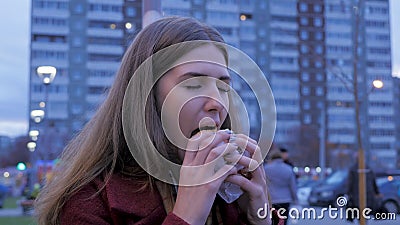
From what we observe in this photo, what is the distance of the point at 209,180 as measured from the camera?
2.98 ft

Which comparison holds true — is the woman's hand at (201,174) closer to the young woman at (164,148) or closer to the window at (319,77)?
the young woman at (164,148)

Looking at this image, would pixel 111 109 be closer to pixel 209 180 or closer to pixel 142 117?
pixel 142 117

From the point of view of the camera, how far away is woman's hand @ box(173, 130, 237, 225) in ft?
2.95

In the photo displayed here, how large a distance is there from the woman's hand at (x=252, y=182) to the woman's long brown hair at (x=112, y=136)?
7.0 inches

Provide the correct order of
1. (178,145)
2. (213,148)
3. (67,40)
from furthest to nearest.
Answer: (67,40) → (178,145) → (213,148)

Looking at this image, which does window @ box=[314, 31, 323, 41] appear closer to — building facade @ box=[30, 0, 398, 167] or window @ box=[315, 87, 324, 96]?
building facade @ box=[30, 0, 398, 167]

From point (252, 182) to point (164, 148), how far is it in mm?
183

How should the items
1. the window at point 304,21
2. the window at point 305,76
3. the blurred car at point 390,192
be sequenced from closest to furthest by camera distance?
the blurred car at point 390,192, the window at point 304,21, the window at point 305,76

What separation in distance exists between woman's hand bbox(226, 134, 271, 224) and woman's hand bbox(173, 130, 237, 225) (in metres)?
0.04

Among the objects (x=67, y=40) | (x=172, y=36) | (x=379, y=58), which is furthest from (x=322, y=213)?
(x=379, y=58)

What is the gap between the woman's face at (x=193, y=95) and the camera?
98 centimetres

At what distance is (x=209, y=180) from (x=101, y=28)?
4587 centimetres

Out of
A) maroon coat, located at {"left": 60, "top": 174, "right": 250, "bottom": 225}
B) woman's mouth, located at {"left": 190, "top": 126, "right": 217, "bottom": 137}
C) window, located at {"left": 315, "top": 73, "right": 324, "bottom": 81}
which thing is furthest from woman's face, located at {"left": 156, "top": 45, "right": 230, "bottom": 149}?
window, located at {"left": 315, "top": 73, "right": 324, "bottom": 81}

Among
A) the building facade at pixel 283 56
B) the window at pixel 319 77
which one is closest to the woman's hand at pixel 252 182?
the building facade at pixel 283 56
